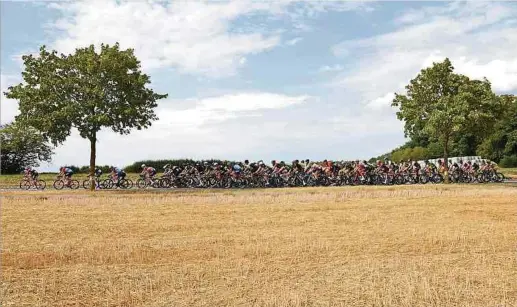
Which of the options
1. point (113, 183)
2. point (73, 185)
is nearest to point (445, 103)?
point (113, 183)

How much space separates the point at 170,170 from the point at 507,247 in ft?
80.9

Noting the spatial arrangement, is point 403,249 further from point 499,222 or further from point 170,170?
point 170,170

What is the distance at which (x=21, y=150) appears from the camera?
57.1m

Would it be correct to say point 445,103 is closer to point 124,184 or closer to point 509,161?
point 124,184

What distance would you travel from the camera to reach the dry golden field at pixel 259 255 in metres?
9.72

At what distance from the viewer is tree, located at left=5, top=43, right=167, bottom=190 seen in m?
35.4

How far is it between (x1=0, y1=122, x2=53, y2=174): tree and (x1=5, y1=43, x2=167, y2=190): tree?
712 inches

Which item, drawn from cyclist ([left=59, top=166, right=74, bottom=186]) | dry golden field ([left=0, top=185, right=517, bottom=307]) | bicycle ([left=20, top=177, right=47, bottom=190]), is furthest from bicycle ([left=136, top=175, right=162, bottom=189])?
dry golden field ([left=0, top=185, right=517, bottom=307])

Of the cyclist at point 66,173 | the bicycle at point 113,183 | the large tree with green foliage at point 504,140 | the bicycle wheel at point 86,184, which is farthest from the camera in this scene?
the large tree with green foliage at point 504,140

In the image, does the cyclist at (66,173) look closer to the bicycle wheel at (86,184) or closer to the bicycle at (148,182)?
the bicycle wheel at (86,184)

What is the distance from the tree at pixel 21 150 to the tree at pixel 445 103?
32.3 metres

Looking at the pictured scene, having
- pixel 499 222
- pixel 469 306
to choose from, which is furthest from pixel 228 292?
pixel 499 222

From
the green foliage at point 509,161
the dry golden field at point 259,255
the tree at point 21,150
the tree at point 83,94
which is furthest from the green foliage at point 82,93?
the green foliage at point 509,161

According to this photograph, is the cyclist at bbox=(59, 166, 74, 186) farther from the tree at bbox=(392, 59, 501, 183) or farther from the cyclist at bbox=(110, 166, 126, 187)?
the tree at bbox=(392, 59, 501, 183)
